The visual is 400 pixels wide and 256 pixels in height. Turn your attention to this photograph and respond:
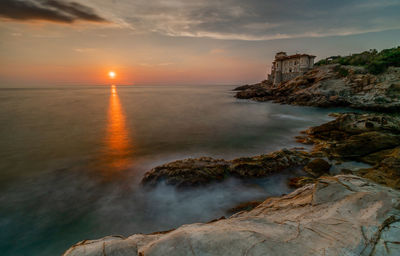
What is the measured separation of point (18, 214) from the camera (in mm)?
5535

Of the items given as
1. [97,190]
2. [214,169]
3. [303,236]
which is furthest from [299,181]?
[97,190]

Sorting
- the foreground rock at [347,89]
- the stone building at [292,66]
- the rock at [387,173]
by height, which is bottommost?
the rock at [387,173]

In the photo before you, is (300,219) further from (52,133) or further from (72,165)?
(52,133)

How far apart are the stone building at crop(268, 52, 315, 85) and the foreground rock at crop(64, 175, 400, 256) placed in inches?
1901

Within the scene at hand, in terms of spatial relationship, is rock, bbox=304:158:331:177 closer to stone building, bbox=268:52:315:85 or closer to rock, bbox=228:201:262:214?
rock, bbox=228:201:262:214

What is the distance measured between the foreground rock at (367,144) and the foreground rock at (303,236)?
3904 millimetres

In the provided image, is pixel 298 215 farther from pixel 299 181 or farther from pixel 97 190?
pixel 97 190

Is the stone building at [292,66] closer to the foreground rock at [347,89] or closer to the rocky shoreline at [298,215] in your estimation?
the foreground rock at [347,89]

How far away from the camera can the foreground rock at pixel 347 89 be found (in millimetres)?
22578

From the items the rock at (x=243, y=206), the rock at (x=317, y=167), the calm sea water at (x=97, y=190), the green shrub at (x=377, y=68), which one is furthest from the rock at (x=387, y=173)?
the green shrub at (x=377, y=68)

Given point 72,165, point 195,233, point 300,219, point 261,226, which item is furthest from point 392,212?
point 72,165

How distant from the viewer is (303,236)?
7.36ft

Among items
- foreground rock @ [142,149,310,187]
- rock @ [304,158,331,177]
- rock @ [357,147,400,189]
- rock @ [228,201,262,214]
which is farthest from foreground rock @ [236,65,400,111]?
rock @ [228,201,262,214]

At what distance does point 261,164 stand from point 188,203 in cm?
325
